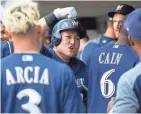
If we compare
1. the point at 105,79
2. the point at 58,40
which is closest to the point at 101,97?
the point at 105,79

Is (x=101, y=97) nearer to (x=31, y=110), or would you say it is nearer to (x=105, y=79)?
(x=105, y=79)

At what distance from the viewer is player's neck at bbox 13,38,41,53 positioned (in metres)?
2.46

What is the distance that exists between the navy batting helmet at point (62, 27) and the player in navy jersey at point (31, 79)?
1.45 metres

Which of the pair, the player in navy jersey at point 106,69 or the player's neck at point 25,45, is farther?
the player in navy jersey at point 106,69

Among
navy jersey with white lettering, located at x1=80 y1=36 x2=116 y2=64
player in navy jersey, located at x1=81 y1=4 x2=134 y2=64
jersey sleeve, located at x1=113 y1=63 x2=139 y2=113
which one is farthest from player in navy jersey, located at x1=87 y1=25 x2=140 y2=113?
jersey sleeve, located at x1=113 y1=63 x2=139 y2=113

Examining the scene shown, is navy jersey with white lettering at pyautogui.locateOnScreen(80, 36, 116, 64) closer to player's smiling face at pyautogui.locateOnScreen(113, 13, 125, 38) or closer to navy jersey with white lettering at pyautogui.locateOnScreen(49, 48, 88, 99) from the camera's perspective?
player's smiling face at pyautogui.locateOnScreen(113, 13, 125, 38)

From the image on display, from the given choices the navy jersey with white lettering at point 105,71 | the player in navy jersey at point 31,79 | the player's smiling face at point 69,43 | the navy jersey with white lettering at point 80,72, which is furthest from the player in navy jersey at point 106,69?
the player in navy jersey at point 31,79

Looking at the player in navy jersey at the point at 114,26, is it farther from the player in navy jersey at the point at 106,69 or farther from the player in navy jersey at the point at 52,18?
the player in navy jersey at the point at 106,69

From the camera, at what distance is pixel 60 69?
2.47 m

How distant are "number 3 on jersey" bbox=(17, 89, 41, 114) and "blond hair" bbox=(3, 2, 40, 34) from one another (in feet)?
0.92

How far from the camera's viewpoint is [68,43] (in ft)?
13.1

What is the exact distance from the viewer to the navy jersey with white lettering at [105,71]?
362 centimetres

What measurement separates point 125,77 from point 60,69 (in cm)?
33

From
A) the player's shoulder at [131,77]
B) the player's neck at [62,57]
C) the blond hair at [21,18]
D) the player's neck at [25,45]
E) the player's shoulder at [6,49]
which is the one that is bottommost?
the player's neck at [62,57]
